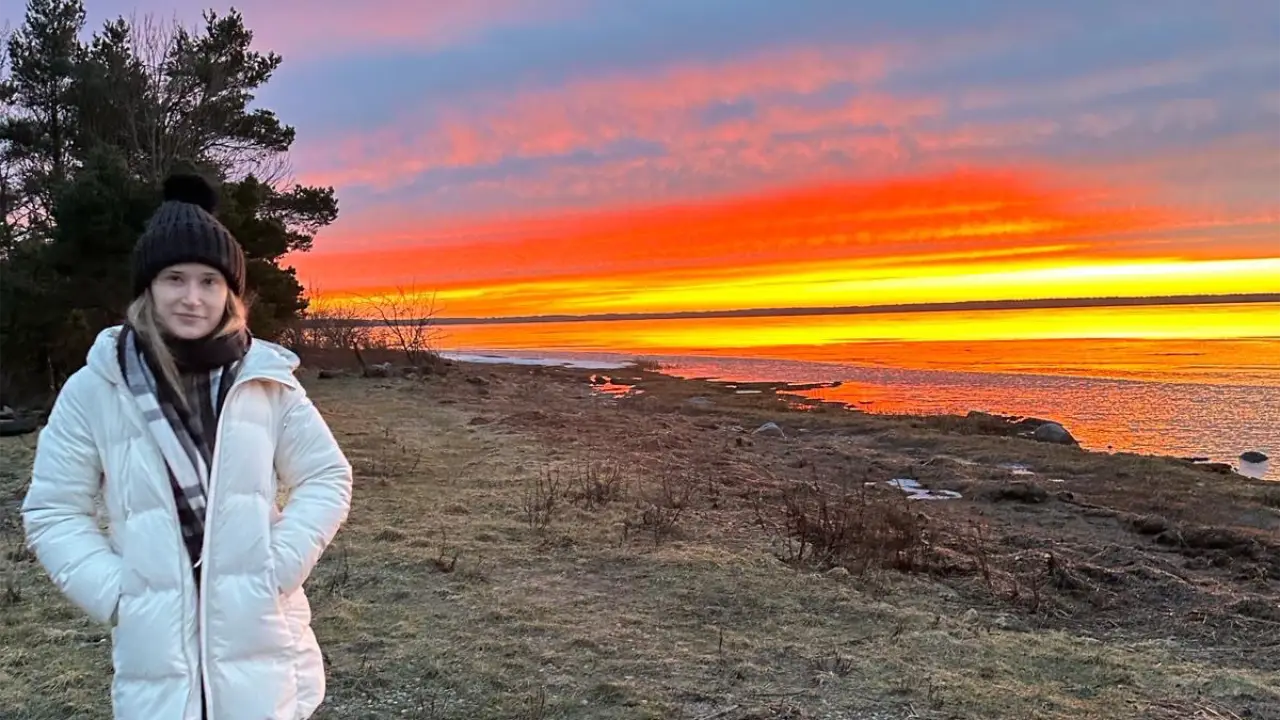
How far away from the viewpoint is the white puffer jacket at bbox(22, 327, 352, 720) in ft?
6.48

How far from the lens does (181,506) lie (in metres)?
2.02

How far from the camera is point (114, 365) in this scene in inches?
80.2

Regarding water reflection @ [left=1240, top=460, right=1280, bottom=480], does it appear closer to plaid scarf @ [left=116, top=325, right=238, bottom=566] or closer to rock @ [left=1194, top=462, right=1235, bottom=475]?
rock @ [left=1194, top=462, right=1235, bottom=475]

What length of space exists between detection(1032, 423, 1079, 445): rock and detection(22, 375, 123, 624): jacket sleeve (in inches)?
580

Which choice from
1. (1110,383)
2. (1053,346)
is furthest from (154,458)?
(1053,346)

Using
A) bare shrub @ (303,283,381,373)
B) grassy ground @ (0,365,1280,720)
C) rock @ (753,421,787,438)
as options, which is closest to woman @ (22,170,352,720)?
grassy ground @ (0,365,1280,720)

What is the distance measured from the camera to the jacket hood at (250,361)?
203cm

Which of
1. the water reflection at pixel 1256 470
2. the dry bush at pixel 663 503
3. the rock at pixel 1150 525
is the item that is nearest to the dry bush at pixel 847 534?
the dry bush at pixel 663 503

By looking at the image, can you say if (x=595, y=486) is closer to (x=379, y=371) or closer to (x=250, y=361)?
(x=250, y=361)

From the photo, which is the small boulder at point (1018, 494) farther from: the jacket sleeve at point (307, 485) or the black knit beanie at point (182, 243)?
the black knit beanie at point (182, 243)

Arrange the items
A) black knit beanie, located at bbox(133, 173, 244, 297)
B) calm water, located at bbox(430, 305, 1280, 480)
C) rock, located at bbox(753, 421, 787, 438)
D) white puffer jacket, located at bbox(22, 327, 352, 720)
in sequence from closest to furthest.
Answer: white puffer jacket, located at bbox(22, 327, 352, 720) < black knit beanie, located at bbox(133, 173, 244, 297) < rock, located at bbox(753, 421, 787, 438) < calm water, located at bbox(430, 305, 1280, 480)

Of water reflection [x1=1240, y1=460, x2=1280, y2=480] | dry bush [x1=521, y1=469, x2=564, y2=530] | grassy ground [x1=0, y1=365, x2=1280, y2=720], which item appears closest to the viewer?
grassy ground [x1=0, y1=365, x2=1280, y2=720]

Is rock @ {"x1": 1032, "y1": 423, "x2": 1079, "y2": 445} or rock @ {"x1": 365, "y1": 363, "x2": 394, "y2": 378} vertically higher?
rock @ {"x1": 365, "y1": 363, "x2": 394, "y2": 378}

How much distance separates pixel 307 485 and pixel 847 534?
15.7 feet
